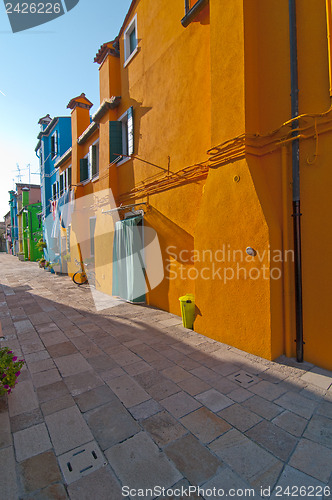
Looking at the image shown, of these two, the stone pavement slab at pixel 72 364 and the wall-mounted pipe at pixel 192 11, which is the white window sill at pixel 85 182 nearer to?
the wall-mounted pipe at pixel 192 11

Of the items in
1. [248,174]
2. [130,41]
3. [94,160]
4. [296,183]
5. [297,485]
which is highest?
[130,41]

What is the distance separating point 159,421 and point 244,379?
1467 mm

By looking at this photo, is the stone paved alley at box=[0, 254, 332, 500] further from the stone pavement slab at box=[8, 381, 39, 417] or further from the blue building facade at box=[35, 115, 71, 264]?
the blue building facade at box=[35, 115, 71, 264]

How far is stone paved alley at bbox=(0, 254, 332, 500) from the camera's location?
2.21 m

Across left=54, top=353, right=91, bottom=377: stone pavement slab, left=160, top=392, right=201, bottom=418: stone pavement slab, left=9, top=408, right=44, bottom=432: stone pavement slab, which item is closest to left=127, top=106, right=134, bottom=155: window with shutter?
left=54, top=353, right=91, bottom=377: stone pavement slab

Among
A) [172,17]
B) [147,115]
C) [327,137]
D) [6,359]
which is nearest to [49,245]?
[147,115]

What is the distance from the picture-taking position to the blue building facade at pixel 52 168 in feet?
59.6

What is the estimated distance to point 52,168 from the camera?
20641 mm

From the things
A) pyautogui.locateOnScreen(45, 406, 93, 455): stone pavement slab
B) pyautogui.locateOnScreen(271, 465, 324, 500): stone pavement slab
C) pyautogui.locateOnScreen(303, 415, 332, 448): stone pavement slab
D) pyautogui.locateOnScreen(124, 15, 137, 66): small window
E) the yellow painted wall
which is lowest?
pyautogui.locateOnScreen(271, 465, 324, 500): stone pavement slab

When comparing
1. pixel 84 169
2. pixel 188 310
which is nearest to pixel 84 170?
pixel 84 169

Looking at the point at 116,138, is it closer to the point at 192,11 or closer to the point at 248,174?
the point at 192,11

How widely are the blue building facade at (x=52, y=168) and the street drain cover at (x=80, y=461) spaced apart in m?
15.6

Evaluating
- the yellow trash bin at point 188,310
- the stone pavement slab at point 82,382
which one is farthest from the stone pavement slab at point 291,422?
the yellow trash bin at point 188,310

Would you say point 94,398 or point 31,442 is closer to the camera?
point 31,442
